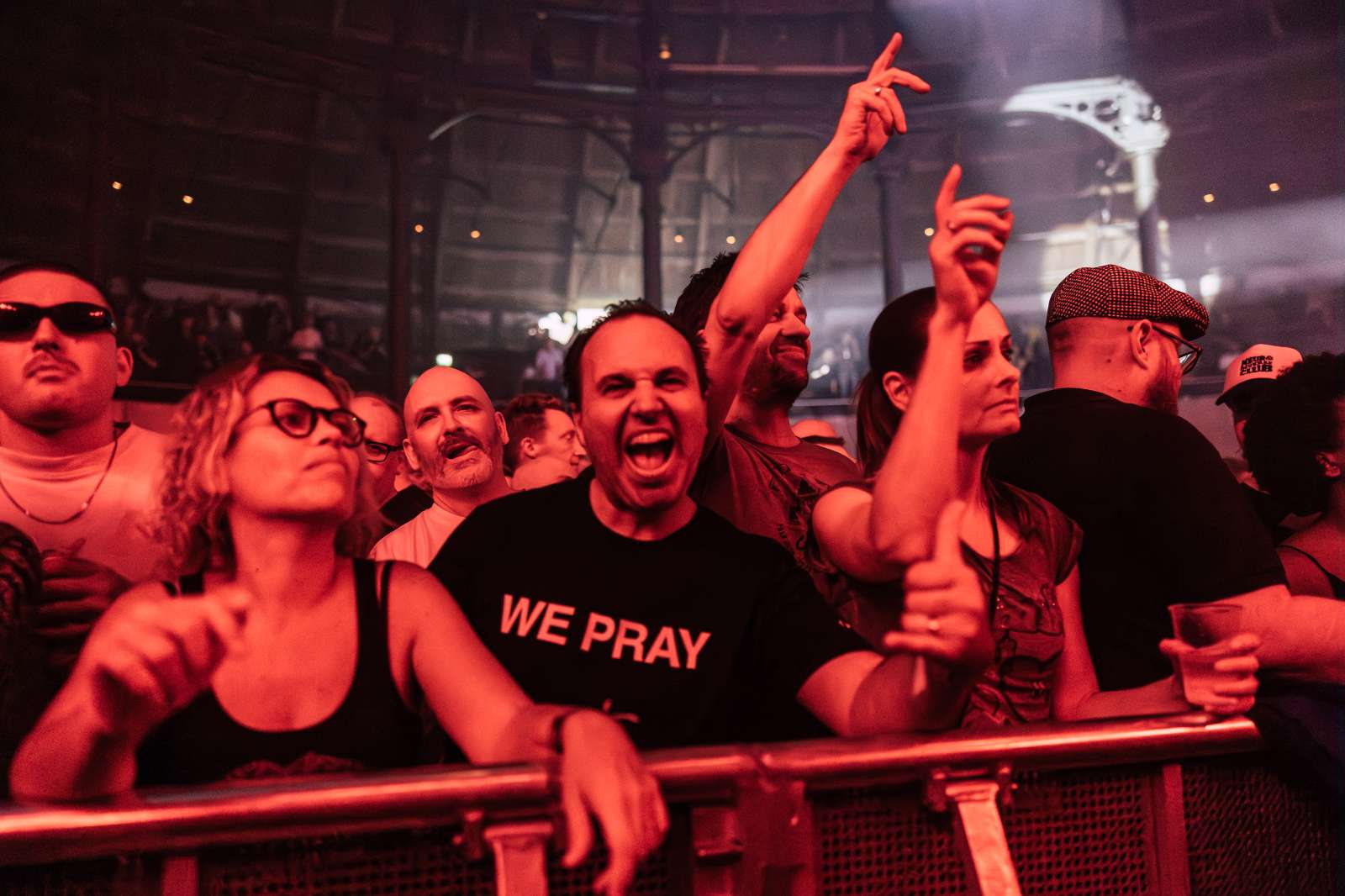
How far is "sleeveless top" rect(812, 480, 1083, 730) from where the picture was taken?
175 centimetres

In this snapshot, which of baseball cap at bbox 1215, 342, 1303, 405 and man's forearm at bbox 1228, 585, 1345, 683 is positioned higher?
baseball cap at bbox 1215, 342, 1303, 405

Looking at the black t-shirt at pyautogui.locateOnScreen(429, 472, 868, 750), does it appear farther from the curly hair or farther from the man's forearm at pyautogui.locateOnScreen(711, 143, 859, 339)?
the man's forearm at pyautogui.locateOnScreen(711, 143, 859, 339)

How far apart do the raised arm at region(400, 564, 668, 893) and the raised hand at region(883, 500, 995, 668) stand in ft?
1.11

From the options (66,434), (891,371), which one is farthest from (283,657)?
(891,371)

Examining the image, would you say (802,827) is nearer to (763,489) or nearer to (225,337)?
(763,489)

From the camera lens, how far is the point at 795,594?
1678mm

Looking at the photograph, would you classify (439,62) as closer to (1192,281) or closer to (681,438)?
(1192,281)

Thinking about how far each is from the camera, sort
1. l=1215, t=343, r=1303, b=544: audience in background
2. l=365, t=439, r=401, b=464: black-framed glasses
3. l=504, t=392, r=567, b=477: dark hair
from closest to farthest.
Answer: l=1215, t=343, r=1303, b=544: audience in background, l=365, t=439, r=401, b=464: black-framed glasses, l=504, t=392, r=567, b=477: dark hair

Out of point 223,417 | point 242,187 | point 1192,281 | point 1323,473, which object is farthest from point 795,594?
point 1192,281

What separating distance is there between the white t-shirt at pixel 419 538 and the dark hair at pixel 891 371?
1.25m

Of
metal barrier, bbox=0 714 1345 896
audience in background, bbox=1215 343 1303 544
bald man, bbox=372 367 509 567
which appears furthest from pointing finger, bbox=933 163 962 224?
audience in background, bbox=1215 343 1303 544

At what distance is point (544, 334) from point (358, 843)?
14.0m

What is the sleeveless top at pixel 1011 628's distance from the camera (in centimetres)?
175

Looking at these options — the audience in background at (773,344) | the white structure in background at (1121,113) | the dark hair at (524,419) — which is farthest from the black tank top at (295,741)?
the white structure in background at (1121,113)
